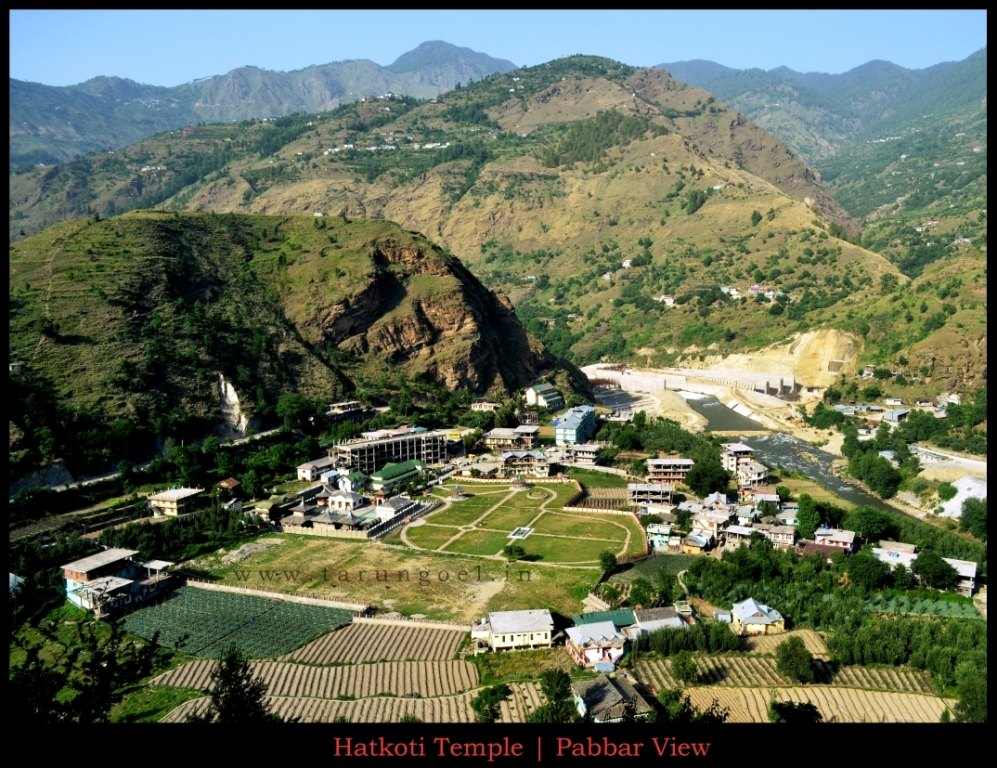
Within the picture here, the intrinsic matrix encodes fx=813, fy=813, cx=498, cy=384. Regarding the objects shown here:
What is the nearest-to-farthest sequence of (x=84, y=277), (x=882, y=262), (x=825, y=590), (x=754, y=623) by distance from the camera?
1. (x=754, y=623)
2. (x=825, y=590)
3. (x=84, y=277)
4. (x=882, y=262)

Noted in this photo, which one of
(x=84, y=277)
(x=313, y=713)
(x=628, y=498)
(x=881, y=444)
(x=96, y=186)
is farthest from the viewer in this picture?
(x=96, y=186)

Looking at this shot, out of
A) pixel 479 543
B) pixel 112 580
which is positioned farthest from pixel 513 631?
pixel 112 580

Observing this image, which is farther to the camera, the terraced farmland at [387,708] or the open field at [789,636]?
the open field at [789,636]

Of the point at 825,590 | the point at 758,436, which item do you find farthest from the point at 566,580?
the point at 758,436

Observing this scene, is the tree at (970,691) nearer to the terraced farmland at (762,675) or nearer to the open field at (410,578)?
the terraced farmland at (762,675)

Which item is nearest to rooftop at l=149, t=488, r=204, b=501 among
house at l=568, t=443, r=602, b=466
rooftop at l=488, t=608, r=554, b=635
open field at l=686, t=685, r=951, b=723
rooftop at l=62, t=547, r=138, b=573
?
rooftop at l=62, t=547, r=138, b=573

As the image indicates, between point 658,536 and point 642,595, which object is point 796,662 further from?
point 658,536

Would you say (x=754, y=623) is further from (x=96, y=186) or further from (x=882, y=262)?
(x=96, y=186)

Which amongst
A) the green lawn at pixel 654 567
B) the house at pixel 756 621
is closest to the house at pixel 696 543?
the green lawn at pixel 654 567
